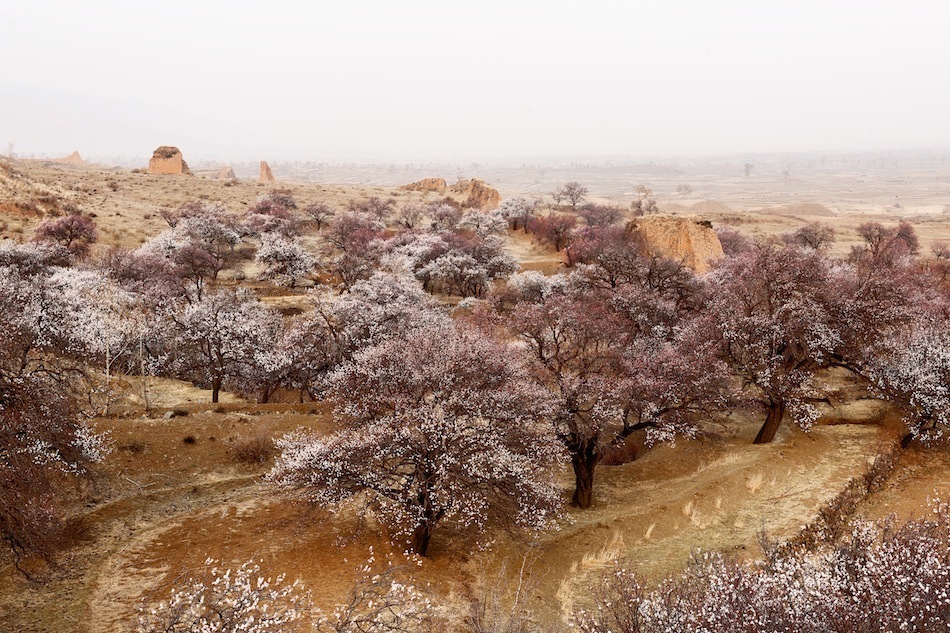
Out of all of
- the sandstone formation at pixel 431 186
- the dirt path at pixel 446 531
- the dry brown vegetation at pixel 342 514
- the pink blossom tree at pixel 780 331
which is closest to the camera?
the dirt path at pixel 446 531

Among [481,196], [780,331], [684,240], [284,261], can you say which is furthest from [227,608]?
[481,196]

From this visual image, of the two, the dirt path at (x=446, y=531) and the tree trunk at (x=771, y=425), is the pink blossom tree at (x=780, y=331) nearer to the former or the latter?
the tree trunk at (x=771, y=425)

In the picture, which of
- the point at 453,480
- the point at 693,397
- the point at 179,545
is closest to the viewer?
the point at 453,480

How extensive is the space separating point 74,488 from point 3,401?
692cm

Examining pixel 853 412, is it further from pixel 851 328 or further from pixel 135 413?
pixel 135 413

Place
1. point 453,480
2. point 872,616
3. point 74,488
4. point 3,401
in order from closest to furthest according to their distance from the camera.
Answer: point 872,616 < point 3,401 < point 453,480 < point 74,488

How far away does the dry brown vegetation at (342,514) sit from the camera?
577 inches

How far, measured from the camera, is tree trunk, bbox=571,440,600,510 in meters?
19.9

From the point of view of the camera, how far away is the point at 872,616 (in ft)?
29.7

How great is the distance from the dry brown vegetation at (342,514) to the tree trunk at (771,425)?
479mm

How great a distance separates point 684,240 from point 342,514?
125 feet

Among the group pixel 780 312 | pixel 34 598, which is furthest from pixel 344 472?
pixel 780 312

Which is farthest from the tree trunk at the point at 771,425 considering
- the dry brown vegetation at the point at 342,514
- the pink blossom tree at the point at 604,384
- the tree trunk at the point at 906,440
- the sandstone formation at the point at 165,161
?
the sandstone formation at the point at 165,161

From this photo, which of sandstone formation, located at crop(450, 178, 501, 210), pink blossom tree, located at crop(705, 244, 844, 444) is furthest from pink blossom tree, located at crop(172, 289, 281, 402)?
sandstone formation, located at crop(450, 178, 501, 210)
